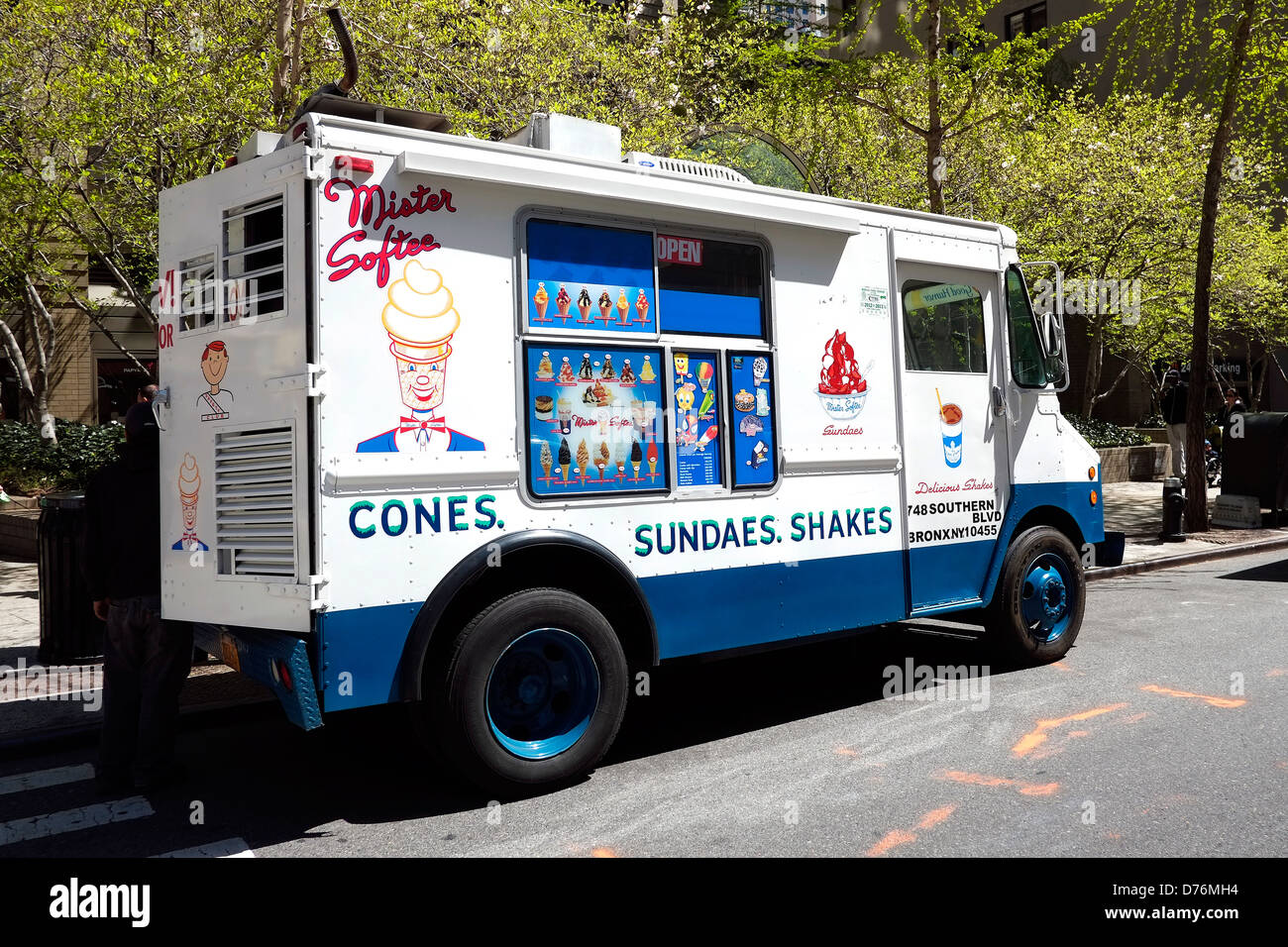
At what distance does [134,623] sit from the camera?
5.12 metres

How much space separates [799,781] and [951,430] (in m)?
2.81

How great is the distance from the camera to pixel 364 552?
4.46 metres

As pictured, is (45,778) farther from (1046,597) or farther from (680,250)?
(1046,597)

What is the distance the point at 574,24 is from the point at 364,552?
1192cm

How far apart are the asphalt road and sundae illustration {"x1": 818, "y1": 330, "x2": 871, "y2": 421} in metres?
1.84

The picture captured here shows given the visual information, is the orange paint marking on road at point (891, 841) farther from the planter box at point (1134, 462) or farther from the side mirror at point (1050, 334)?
the planter box at point (1134, 462)

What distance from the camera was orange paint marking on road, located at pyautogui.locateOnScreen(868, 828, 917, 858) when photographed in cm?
413

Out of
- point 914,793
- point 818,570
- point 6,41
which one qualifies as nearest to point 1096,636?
point 818,570

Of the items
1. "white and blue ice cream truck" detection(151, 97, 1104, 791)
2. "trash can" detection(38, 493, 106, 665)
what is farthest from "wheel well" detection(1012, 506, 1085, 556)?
"trash can" detection(38, 493, 106, 665)

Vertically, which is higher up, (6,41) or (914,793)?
(6,41)

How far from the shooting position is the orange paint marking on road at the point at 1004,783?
476 centimetres

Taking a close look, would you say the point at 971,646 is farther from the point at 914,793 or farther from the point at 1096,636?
the point at 914,793

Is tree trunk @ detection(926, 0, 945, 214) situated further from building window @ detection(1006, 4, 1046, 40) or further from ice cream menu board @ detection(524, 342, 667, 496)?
building window @ detection(1006, 4, 1046, 40)

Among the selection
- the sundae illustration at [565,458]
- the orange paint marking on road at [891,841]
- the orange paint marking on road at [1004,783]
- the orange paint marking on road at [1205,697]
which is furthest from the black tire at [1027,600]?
the sundae illustration at [565,458]
